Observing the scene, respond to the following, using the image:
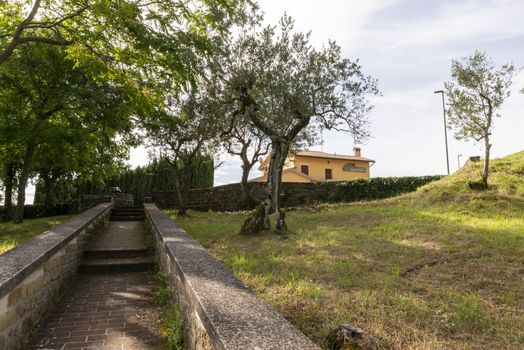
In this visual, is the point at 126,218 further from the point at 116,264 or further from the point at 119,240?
the point at 116,264

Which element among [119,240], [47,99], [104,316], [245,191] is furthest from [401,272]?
[47,99]

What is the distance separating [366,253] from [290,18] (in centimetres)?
820

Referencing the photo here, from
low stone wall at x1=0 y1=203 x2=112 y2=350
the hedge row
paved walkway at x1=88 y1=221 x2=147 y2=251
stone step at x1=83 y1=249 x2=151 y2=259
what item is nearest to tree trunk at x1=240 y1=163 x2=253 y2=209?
paved walkway at x1=88 y1=221 x2=147 y2=251

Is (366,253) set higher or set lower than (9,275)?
lower

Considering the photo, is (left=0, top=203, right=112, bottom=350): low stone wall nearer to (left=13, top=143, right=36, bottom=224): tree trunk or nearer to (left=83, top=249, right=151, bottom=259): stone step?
(left=83, top=249, right=151, bottom=259): stone step

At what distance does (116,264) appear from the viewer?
6.85 meters

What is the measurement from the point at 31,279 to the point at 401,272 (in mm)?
5511

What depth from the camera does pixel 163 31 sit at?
982cm

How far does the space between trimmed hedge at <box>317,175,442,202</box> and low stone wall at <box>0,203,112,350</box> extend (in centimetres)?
1588

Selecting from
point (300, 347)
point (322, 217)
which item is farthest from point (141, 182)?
point (300, 347)

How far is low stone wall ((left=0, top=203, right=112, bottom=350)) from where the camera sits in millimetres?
3294

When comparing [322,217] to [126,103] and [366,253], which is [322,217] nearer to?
[366,253]

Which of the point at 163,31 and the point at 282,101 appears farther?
the point at 282,101

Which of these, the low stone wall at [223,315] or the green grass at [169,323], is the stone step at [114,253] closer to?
the green grass at [169,323]
